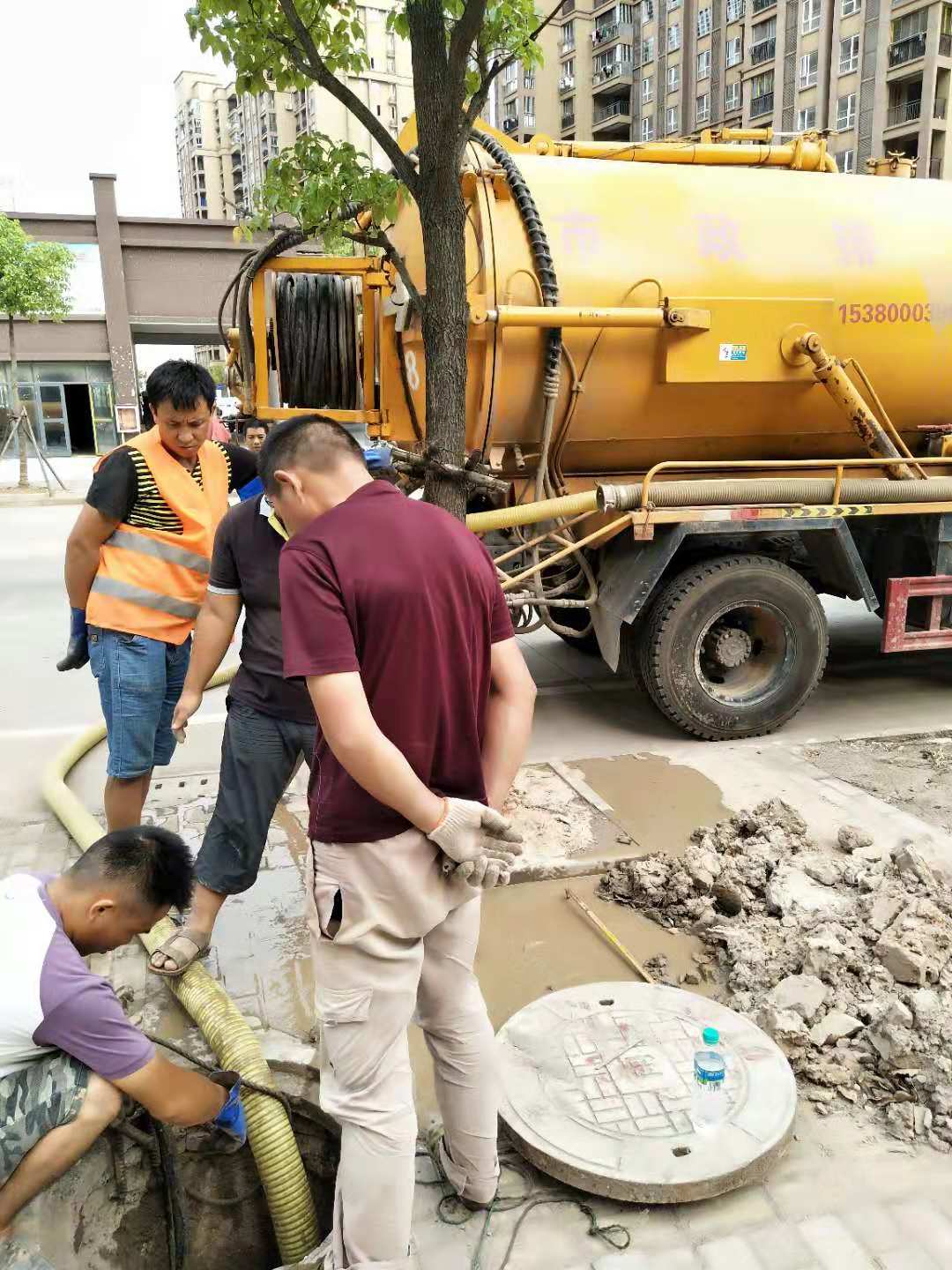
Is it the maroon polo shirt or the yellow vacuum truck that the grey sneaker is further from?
the yellow vacuum truck

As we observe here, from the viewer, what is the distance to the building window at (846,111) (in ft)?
119

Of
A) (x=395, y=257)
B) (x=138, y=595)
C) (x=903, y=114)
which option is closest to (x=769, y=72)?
(x=903, y=114)

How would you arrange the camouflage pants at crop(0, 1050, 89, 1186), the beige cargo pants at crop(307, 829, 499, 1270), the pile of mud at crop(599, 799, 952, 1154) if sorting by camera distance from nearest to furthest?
the beige cargo pants at crop(307, 829, 499, 1270)
the camouflage pants at crop(0, 1050, 89, 1186)
the pile of mud at crop(599, 799, 952, 1154)

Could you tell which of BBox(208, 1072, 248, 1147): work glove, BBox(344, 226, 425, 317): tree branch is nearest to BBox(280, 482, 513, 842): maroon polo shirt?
BBox(208, 1072, 248, 1147): work glove

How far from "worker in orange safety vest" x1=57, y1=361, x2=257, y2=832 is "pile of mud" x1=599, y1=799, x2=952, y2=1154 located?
1.85m

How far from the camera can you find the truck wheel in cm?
528

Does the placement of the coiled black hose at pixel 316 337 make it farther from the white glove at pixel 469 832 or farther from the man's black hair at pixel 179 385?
the white glove at pixel 469 832

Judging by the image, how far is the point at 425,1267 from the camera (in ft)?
6.86

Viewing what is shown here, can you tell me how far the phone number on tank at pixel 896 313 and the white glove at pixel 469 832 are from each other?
445 centimetres

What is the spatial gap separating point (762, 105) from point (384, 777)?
47157mm

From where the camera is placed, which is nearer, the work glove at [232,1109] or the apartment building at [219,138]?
the work glove at [232,1109]

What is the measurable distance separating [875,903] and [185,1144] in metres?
2.32

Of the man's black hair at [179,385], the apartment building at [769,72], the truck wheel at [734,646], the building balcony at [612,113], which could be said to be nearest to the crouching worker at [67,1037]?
the man's black hair at [179,385]

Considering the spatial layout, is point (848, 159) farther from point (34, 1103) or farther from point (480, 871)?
point (34, 1103)
